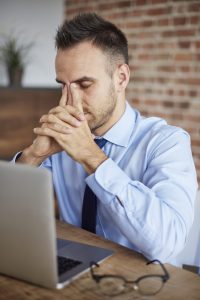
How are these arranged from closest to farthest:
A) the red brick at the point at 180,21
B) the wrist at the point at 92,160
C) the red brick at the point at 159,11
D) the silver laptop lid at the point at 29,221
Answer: the silver laptop lid at the point at 29,221 → the wrist at the point at 92,160 → the red brick at the point at 180,21 → the red brick at the point at 159,11

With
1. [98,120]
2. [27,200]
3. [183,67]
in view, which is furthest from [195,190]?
[183,67]

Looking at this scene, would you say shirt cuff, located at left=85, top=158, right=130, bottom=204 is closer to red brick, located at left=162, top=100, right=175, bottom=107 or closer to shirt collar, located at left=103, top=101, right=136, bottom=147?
shirt collar, located at left=103, top=101, right=136, bottom=147

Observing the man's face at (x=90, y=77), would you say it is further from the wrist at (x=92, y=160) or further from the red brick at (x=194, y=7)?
the red brick at (x=194, y=7)

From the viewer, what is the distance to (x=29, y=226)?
1.08 metres

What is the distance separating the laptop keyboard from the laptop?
30 mm

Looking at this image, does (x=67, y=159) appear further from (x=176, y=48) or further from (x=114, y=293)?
(x=176, y=48)

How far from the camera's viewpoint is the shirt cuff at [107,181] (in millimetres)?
1403

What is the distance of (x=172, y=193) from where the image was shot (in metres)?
1.46

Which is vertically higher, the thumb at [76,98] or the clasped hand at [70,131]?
the thumb at [76,98]

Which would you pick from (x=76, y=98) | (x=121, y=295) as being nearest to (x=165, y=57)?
(x=76, y=98)

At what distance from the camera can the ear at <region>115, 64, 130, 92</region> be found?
73.4 inches

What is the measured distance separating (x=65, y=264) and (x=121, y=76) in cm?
86

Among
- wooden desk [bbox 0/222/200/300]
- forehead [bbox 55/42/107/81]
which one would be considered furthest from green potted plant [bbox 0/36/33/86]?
wooden desk [bbox 0/222/200/300]

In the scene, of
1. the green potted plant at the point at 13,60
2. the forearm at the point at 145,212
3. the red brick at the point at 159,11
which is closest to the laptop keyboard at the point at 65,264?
the forearm at the point at 145,212
